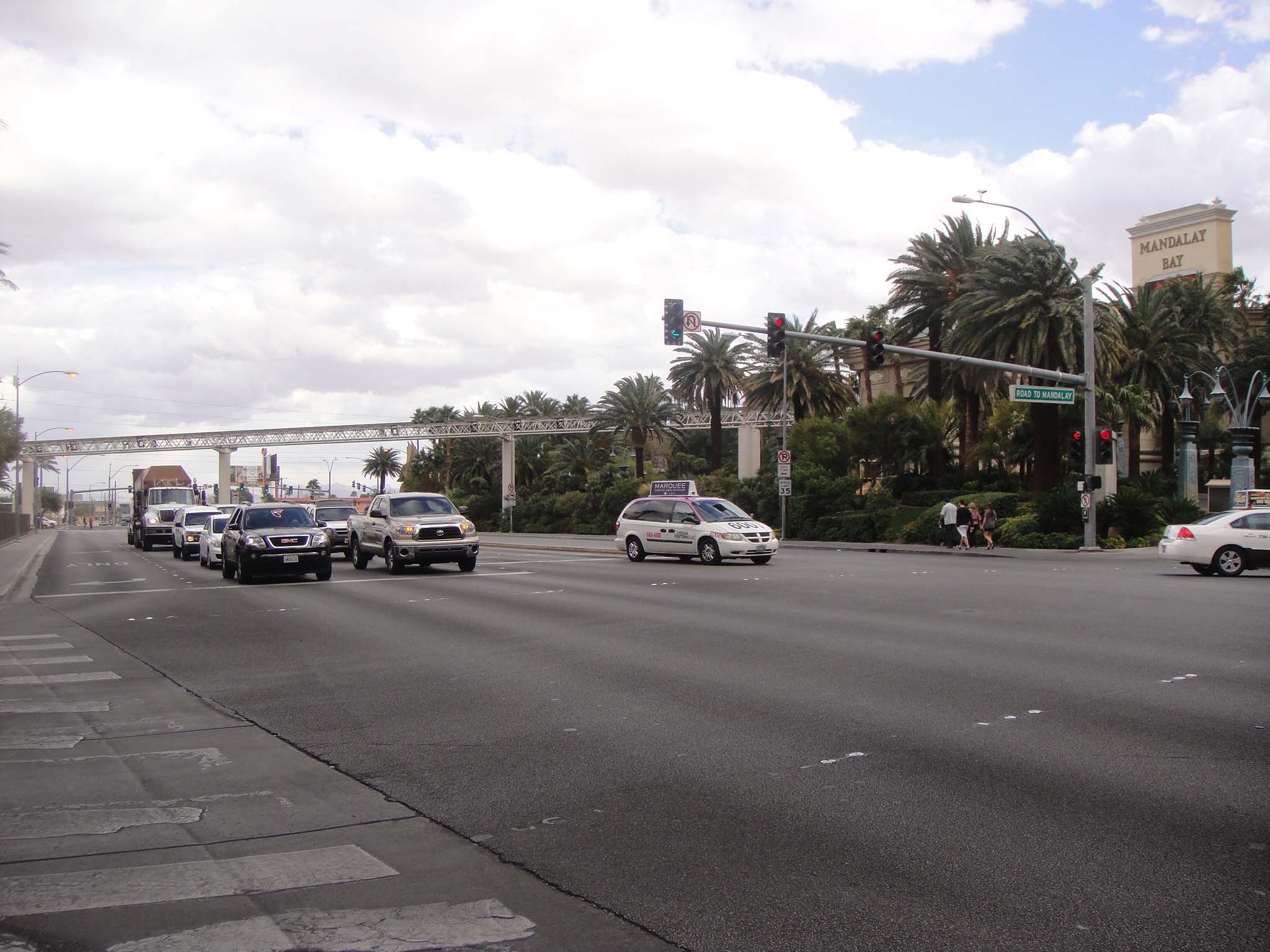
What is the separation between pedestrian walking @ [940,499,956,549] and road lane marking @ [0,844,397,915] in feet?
109

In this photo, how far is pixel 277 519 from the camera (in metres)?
25.1

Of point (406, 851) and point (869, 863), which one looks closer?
point (869, 863)

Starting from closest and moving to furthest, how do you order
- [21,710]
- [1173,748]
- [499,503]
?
[1173,748]
[21,710]
[499,503]

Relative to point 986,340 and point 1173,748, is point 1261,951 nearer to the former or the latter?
point 1173,748

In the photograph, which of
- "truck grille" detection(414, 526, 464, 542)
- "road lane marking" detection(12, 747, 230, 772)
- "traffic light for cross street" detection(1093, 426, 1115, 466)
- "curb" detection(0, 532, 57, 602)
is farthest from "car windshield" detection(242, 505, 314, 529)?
"traffic light for cross street" detection(1093, 426, 1115, 466)

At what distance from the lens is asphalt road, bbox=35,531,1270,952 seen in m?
4.65

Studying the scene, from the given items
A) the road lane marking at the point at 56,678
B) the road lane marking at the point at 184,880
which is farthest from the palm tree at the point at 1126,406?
the road lane marking at the point at 184,880

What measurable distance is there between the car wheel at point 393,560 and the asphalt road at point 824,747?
27.9 feet

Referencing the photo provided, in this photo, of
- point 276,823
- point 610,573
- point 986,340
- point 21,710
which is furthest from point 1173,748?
point 986,340

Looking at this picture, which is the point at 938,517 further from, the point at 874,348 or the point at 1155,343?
the point at 1155,343

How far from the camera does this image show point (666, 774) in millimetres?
6789

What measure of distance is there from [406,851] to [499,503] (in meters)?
86.2

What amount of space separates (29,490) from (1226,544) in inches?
4302

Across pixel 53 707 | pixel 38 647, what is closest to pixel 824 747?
pixel 53 707
